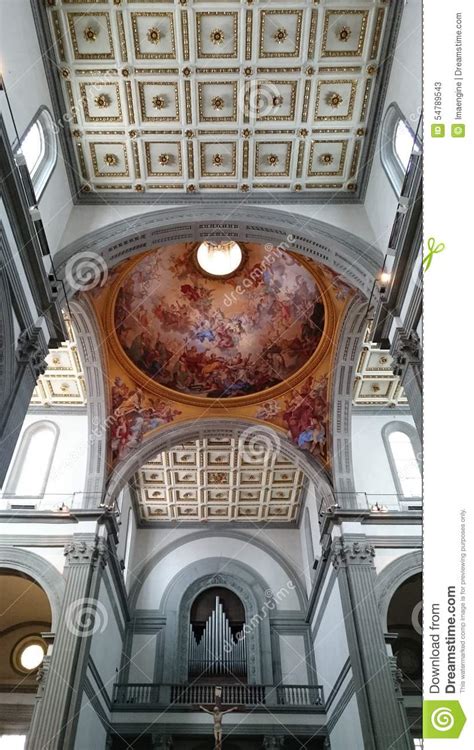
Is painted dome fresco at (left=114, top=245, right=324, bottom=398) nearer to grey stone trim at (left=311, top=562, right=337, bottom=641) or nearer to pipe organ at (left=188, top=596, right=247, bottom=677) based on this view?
grey stone trim at (left=311, top=562, right=337, bottom=641)

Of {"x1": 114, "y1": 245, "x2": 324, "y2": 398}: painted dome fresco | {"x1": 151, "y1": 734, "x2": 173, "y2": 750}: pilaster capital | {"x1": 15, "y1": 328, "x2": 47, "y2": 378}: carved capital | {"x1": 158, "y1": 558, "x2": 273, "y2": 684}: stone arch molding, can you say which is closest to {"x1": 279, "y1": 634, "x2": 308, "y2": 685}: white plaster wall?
{"x1": 158, "y1": 558, "x2": 273, "y2": 684}: stone arch molding

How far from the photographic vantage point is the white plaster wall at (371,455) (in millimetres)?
16609

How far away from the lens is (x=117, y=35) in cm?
1034

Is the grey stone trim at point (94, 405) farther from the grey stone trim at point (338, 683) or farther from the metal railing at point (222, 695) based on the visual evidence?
the grey stone trim at point (338, 683)

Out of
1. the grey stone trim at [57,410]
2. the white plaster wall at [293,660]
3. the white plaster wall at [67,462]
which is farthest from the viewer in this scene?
the white plaster wall at [293,660]

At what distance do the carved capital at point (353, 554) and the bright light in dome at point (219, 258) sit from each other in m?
7.94

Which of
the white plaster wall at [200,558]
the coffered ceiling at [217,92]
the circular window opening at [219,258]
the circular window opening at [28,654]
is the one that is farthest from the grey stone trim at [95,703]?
the coffered ceiling at [217,92]

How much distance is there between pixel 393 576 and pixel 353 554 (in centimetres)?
111

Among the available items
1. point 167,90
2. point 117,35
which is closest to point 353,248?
point 167,90

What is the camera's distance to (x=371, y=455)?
17.2 m

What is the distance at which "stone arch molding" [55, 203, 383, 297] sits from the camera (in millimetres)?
11680

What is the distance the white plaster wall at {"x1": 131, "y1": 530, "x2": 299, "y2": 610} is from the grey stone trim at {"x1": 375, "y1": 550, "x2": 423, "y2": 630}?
661cm

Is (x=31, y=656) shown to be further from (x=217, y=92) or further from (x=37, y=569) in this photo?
(x=217, y=92)
